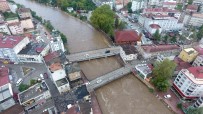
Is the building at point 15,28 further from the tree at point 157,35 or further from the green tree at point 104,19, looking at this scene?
the tree at point 157,35

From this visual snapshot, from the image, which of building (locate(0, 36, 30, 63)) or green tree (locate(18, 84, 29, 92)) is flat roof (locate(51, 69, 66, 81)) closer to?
green tree (locate(18, 84, 29, 92))

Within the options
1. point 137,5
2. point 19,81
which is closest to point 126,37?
point 137,5

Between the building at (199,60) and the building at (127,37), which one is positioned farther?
the building at (127,37)

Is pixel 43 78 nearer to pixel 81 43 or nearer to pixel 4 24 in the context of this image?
pixel 81 43

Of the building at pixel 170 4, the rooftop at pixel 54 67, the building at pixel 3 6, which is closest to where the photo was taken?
the rooftop at pixel 54 67

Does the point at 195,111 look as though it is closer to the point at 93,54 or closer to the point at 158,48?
the point at 158,48

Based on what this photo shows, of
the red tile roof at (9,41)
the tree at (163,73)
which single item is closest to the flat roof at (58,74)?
the red tile roof at (9,41)

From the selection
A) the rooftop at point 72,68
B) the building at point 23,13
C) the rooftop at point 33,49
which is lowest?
the rooftop at point 72,68

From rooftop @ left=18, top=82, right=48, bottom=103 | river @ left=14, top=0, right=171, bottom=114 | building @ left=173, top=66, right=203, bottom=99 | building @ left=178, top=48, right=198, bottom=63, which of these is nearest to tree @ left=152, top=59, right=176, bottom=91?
building @ left=173, top=66, right=203, bottom=99
